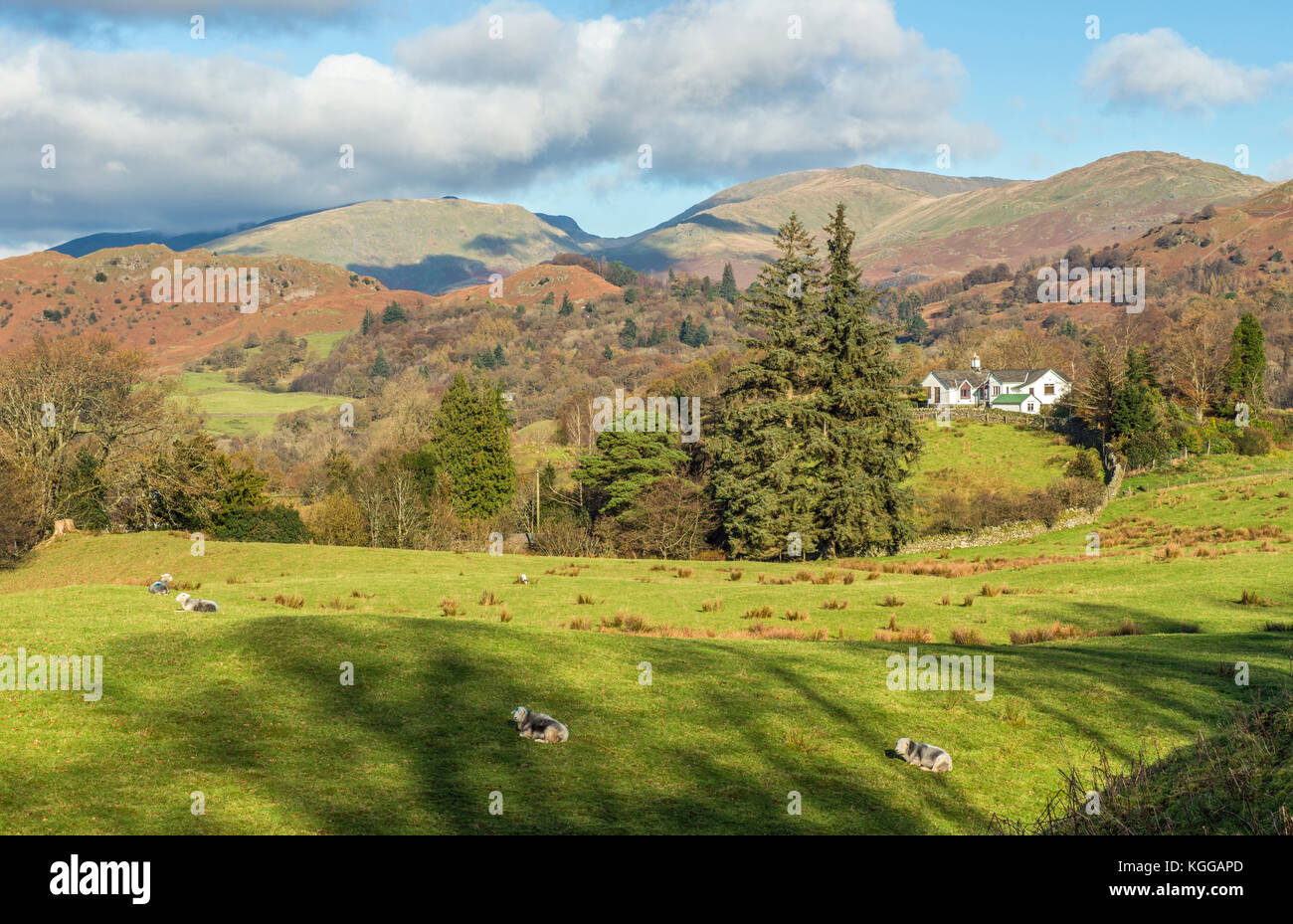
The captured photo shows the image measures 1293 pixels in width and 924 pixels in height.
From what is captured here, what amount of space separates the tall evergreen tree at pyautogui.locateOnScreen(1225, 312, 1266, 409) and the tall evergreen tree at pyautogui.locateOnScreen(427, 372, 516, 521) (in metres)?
72.7

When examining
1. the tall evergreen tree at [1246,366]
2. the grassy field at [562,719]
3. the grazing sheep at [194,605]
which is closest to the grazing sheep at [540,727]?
the grassy field at [562,719]

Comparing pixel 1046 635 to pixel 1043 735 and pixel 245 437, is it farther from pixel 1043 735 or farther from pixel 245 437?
pixel 245 437

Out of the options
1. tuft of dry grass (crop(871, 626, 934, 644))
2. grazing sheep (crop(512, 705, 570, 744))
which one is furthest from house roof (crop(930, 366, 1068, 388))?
grazing sheep (crop(512, 705, 570, 744))

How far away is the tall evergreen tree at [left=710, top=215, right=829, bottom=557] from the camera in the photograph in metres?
57.9

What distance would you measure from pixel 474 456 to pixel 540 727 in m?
80.1

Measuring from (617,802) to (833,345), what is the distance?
55.3 m

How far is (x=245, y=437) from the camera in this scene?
557 feet

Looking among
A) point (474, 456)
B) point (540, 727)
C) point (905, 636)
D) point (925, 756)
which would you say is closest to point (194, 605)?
point (540, 727)

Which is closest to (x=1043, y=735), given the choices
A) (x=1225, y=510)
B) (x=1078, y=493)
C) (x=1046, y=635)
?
(x=1046, y=635)

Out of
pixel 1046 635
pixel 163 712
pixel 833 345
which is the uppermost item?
pixel 833 345
